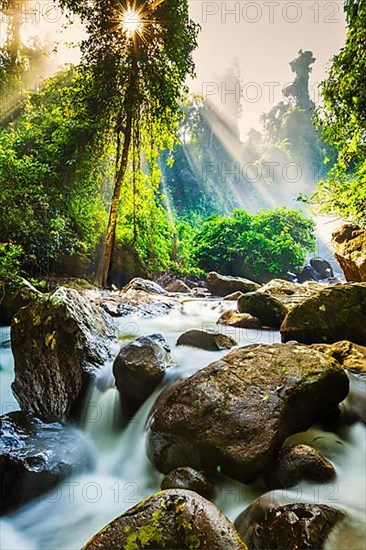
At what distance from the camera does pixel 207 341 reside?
177 inches

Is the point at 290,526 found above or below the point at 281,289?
below

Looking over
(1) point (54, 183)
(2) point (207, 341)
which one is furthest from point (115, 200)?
(2) point (207, 341)

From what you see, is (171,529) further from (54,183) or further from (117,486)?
(54,183)

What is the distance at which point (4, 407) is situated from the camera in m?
3.99

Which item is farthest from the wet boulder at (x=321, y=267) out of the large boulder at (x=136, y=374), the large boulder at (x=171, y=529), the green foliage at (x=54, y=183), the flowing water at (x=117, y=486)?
the large boulder at (x=171, y=529)

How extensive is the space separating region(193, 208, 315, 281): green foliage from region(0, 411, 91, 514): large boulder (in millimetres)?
14654

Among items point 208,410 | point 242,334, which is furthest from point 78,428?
point 242,334

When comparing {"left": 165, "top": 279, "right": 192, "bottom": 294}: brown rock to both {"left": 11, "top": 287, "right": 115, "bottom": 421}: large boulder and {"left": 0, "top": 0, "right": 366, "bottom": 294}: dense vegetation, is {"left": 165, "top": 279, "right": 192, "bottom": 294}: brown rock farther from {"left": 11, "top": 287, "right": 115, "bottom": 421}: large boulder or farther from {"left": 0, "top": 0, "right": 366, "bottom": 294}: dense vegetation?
{"left": 11, "top": 287, "right": 115, "bottom": 421}: large boulder

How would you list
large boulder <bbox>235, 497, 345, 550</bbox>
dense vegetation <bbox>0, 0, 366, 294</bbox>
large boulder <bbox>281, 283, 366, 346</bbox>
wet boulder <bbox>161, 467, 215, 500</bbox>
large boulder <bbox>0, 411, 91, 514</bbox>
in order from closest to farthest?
large boulder <bbox>235, 497, 345, 550</bbox>
wet boulder <bbox>161, 467, 215, 500</bbox>
large boulder <bbox>0, 411, 91, 514</bbox>
large boulder <bbox>281, 283, 366, 346</bbox>
dense vegetation <bbox>0, 0, 366, 294</bbox>

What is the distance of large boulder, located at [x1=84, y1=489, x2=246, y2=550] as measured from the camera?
1.45 meters

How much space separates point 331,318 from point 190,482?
285 centimetres

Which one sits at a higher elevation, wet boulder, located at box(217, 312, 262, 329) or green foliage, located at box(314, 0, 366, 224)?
green foliage, located at box(314, 0, 366, 224)

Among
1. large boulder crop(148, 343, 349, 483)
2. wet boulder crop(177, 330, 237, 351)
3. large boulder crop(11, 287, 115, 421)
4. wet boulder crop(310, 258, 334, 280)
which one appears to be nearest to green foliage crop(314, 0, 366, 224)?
wet boulder crop(177, 330, 237, 351)

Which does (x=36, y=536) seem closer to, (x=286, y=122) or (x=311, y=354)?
(x=311, y=354)
